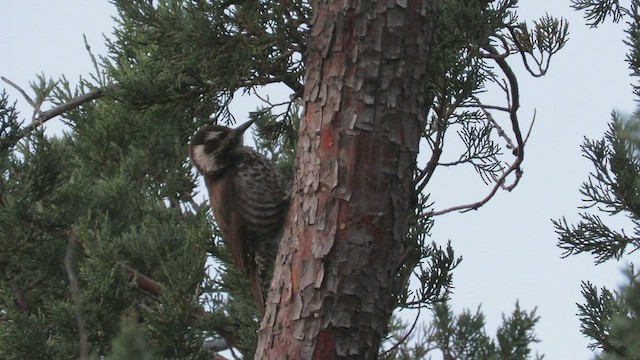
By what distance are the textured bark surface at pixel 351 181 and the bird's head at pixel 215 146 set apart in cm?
123

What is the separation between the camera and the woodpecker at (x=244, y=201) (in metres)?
4.27

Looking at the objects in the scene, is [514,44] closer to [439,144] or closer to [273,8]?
[439,144]

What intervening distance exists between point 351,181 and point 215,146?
1.49m

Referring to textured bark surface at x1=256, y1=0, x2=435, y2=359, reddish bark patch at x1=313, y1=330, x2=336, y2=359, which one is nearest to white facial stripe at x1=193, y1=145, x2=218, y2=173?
textured bark surface at x1=256, y1=0, x2=435, y2=359

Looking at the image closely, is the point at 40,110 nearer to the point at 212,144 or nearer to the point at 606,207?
the point at 212,144

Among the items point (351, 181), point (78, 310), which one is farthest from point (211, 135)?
point (78, 310)

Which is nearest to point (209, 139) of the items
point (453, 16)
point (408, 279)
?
point (408, 279)

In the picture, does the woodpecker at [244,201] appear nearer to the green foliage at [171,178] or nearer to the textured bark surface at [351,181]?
the green foliage at [171,178]

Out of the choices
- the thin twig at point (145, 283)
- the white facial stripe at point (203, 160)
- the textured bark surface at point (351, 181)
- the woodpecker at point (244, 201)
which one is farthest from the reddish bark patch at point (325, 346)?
the thin twig at point (145, 283)

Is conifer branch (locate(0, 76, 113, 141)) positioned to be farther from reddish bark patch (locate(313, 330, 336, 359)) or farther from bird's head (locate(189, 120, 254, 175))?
reddish bark patch (locate(313, 330, 336, 359))

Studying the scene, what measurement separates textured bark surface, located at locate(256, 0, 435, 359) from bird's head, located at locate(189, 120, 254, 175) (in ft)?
4.04

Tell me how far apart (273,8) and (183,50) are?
35 cm

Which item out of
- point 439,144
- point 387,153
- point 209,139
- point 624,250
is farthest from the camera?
point 209,139

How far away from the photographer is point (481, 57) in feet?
11.0
